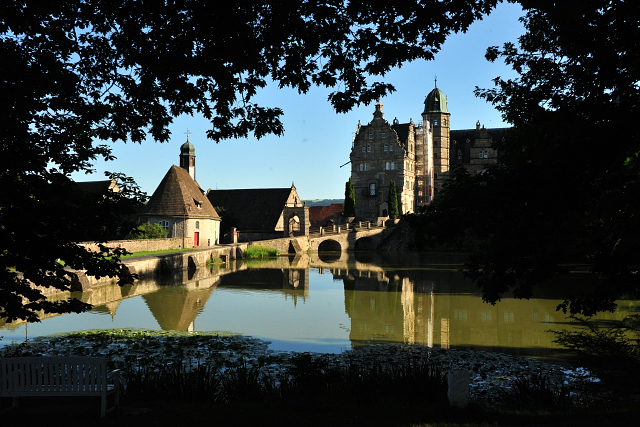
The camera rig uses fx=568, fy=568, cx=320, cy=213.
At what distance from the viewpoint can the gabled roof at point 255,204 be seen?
55.6 meters

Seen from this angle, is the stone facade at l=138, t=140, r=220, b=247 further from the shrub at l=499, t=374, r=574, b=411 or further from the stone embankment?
the shrub at l=499, t=374, r=574, b=411

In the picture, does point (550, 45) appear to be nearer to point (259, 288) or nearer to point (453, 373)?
point (453, 373)

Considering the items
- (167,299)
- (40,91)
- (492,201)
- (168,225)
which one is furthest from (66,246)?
(168,225)

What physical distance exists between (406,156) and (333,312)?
4923 cm

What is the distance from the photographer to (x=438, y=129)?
7150cm

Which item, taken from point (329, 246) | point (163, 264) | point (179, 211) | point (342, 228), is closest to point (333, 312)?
point (163, 264)

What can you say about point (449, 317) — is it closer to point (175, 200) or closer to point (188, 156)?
point (175, 200)

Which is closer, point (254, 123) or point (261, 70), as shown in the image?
point (261, 70)

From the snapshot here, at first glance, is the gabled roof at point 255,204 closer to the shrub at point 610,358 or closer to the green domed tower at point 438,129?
the green domed tower at point 438,129

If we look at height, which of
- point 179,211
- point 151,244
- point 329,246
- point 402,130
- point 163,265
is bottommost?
point 163,265

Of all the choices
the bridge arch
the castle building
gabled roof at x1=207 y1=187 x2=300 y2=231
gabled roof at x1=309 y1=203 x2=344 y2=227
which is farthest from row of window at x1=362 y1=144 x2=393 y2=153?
the bridge arch

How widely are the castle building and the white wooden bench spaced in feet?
192

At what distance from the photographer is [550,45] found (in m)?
9.92

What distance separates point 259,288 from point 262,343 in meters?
12.0
